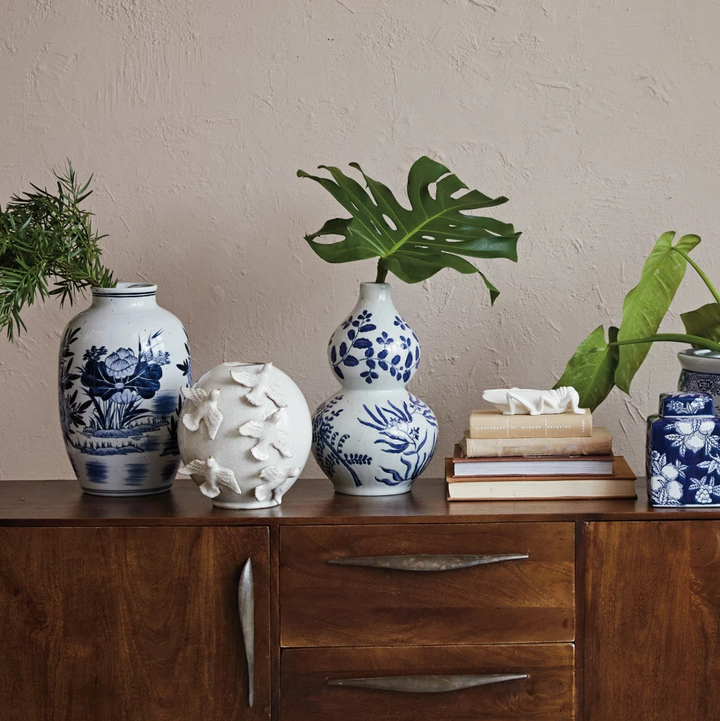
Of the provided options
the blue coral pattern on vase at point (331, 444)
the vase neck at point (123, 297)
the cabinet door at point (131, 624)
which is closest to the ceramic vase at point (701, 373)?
the blue coral pattern on vase at point (331, 444)

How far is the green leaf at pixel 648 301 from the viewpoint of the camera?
1296 millimetres

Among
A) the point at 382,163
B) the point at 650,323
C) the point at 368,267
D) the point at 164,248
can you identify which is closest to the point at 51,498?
the point at 164,248

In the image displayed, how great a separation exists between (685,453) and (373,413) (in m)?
0.41

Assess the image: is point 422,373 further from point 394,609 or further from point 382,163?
point 394,609

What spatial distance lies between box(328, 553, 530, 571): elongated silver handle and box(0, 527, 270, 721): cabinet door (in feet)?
0.39

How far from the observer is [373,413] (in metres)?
1.23

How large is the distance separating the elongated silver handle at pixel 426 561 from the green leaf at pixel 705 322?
0.48 m

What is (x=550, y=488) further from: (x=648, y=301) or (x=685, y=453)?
(x=648, y=301)

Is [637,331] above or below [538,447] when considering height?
above

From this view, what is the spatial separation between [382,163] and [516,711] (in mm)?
880

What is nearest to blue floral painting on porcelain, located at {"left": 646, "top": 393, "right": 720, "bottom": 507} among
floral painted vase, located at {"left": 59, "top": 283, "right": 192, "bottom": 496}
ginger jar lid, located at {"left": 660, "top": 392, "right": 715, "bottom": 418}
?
ginger jar lid, located at {"left": 660, "top": 392, "right": 715, "bottom": 418}

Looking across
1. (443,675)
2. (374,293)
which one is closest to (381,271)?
(374,293)

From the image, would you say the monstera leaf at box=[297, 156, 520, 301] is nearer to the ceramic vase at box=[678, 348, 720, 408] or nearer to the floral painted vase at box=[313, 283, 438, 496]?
the floral painted vase at box=[313, 283, 438, 496]

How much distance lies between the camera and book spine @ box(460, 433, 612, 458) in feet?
3.98
